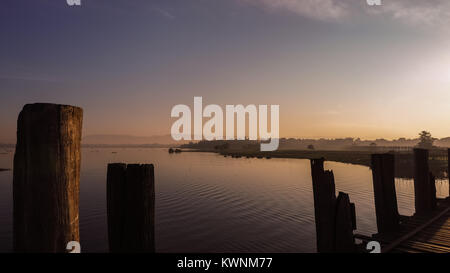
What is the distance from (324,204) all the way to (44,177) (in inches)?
212

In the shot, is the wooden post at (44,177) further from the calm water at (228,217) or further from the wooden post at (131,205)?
the calm water at (228,217)

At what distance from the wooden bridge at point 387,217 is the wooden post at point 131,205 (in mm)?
4204

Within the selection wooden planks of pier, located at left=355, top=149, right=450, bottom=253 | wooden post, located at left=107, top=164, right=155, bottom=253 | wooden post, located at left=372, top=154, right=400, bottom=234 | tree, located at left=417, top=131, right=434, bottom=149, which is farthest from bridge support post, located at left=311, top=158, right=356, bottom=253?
tree, located at left=417, top=131, right=434, bottom=149

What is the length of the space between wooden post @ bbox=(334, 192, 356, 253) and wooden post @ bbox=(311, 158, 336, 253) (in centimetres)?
11

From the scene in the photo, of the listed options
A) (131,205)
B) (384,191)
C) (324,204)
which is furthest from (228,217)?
(131,205)

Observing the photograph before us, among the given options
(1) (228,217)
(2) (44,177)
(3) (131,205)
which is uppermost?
(2) (44,177)

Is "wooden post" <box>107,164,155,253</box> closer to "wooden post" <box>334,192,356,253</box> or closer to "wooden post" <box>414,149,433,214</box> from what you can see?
"wooden post" <box>334,192,356,253</box>

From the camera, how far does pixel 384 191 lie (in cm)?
854

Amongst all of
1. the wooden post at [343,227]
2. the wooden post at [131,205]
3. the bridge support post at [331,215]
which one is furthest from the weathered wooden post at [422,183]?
the wooden post at [131,205]

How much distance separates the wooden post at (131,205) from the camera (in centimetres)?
317

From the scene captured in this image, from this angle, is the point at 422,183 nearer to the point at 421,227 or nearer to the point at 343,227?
the point at 421,227
